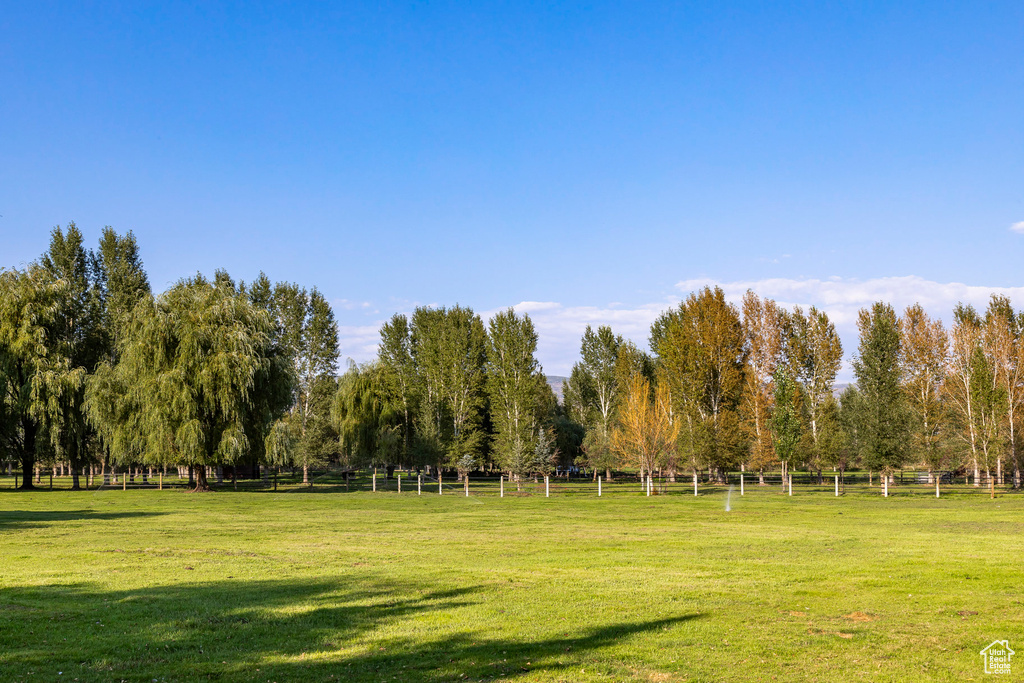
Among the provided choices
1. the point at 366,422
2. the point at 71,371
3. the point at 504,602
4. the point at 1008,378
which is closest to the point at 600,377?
the point at 366,422

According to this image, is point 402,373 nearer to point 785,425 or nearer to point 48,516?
point 785,425

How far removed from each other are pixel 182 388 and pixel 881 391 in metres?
54.6

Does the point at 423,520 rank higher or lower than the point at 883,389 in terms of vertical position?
lower

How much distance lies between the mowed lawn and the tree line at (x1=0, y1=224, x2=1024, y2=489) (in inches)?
999

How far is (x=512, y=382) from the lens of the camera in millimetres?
68688

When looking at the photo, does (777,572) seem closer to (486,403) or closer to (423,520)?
(423,520)

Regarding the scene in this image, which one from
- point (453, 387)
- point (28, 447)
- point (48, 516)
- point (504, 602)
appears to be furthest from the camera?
point (453, 387)

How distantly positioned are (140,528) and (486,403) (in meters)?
53.5

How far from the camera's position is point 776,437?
58.8 metres

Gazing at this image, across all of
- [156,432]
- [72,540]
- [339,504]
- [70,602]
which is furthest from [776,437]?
[70,602]

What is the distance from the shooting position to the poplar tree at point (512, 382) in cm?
6662

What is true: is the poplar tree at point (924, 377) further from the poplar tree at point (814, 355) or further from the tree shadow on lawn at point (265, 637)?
the tree shadow on lawn at point (265, 637)

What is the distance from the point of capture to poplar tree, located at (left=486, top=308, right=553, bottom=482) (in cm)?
6662

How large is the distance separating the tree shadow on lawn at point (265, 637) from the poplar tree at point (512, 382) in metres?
50.5
